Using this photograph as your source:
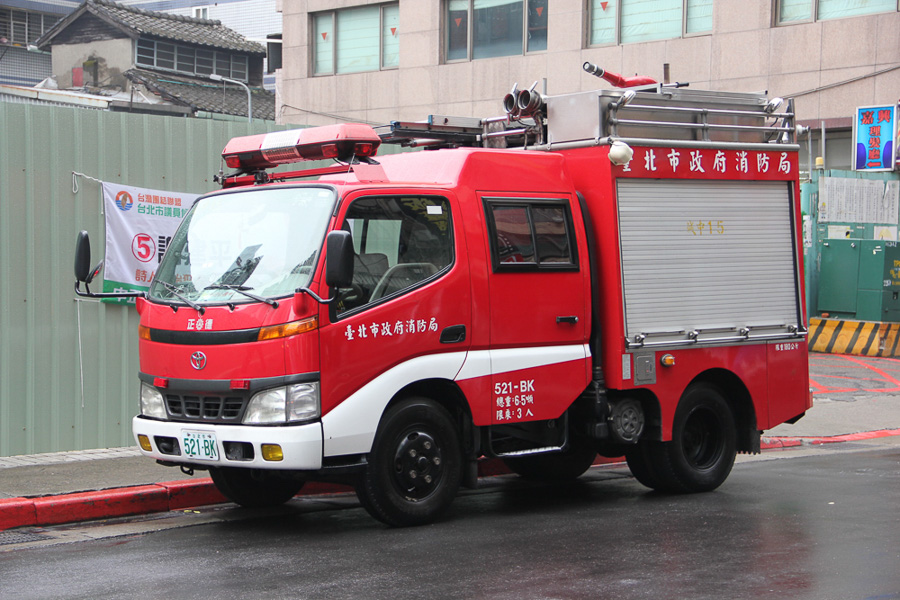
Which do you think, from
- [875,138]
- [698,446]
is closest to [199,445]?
[698,446]

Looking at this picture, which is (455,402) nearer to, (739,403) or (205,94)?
(739,403)

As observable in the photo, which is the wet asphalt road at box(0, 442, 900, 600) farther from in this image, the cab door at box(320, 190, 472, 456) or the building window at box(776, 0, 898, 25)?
the building window at box(776, 0, 898, 25)

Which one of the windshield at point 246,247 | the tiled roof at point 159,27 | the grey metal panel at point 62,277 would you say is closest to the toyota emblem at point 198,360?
the windshield at point 246,247

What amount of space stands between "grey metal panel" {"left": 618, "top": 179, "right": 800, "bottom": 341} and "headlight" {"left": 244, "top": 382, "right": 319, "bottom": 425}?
2.68m

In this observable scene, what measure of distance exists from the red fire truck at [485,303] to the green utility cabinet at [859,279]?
11643mm

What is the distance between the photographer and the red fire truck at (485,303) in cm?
739

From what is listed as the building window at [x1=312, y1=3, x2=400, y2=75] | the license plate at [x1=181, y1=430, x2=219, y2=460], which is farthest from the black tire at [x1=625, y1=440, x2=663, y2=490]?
the building window at [x1=312, y1=3, x2=400, y2=75]

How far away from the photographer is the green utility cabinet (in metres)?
20.8

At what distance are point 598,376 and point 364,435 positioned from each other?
2.14 meters

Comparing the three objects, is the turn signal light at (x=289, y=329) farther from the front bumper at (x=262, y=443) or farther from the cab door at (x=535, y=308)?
the cab door at (x=535, y=308)

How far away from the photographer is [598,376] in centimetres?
875

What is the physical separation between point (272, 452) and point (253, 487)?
1.64m

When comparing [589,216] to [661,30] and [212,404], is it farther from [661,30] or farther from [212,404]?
[661,30]

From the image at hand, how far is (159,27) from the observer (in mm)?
35906
